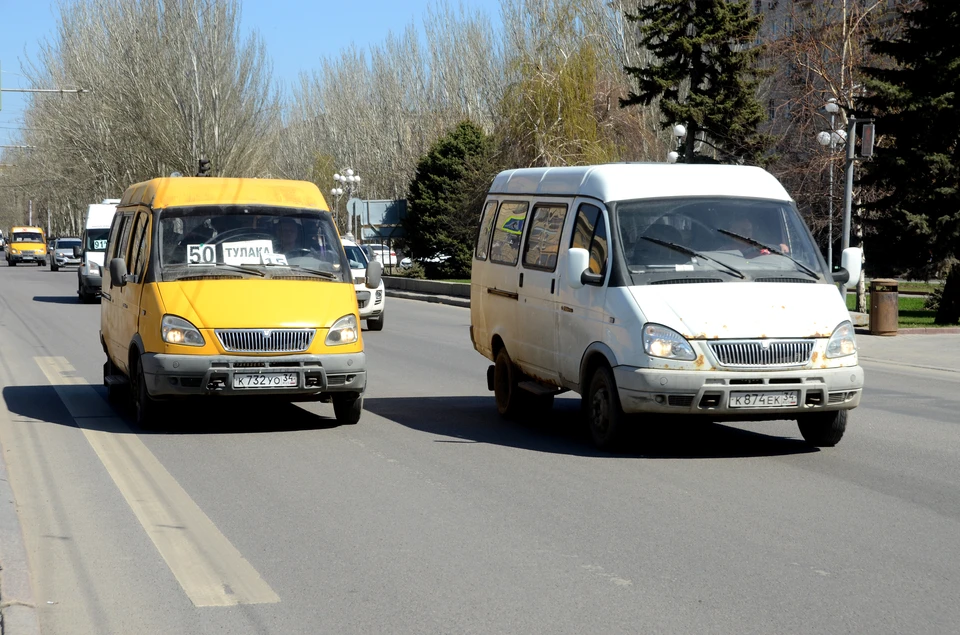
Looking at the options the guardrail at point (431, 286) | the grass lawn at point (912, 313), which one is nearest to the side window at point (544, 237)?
the grass lawn at point (912, 313)

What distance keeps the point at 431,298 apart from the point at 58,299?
10276 mm

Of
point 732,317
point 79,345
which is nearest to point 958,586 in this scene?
point 732,317

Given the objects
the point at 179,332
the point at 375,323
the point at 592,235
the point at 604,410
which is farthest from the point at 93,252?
the point at 604,410

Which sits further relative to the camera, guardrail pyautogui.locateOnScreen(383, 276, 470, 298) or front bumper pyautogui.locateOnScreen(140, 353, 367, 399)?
guardrail pyautogui.locateOnScreen(383, 276, 470, 298)

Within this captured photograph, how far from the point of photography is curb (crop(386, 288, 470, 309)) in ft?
113

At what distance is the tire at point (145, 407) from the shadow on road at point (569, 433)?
171 cm

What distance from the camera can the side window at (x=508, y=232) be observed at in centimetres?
1132

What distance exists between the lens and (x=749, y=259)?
30.8ft

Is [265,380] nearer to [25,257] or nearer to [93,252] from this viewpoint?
[93,252]

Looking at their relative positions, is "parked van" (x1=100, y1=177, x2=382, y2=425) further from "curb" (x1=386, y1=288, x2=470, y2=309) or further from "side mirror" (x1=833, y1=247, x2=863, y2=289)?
"curb" (x1=386, y1=288, x2=470, y2=309)

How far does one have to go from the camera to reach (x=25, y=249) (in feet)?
239

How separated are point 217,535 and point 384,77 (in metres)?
81.5

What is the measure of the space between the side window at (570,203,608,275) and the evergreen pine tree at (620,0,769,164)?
32.0 metres

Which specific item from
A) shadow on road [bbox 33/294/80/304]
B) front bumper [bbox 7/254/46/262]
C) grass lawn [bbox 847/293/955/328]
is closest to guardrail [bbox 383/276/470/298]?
shadow on road [bbox 33/294/80/304]
